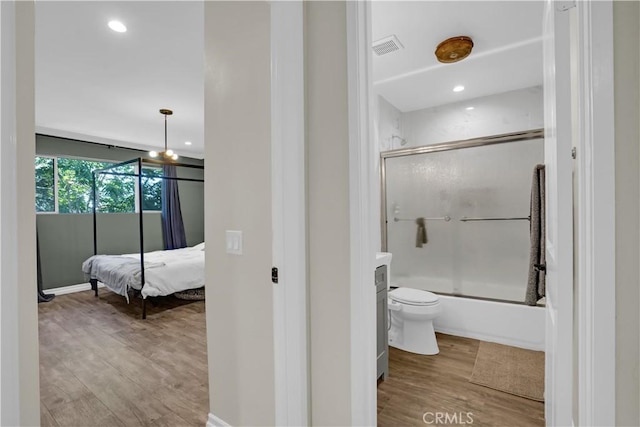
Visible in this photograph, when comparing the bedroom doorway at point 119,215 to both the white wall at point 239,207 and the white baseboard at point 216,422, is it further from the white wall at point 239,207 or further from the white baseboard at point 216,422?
the white wall at point 239,207

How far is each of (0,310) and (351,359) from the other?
1.03 m

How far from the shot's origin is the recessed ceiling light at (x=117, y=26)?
2.21 metres

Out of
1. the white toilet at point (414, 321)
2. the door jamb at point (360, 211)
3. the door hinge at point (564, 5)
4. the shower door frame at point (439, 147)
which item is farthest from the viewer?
the shower door frame at point (439, 147)

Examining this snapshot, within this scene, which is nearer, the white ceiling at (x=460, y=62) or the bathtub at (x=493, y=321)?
the white ceiling at (x=460, y=62)

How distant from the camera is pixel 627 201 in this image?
78 centimetres

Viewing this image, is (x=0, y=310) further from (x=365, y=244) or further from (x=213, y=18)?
(x=213, y=18)

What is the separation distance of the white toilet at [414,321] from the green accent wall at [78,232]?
192 inches

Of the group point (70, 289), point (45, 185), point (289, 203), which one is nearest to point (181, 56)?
point (289, 203)

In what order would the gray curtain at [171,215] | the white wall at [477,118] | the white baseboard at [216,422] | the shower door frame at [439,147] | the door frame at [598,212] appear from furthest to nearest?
the gray curtain at [171,215]
the white wall at [477,118]
the shower door frame at [439,147]
the white baseboard at [216,422]
the door frame at [598,212]

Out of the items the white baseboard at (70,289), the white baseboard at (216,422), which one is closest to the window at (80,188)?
the white baseboard at (70,289)

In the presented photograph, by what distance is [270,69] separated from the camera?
4.34 ft

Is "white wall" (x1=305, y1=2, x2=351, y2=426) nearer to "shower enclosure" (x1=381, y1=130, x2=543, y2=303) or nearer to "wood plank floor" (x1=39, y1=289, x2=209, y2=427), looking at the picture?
"wood plank floor" (x1=39, y1=289, x2=209, y2=427)

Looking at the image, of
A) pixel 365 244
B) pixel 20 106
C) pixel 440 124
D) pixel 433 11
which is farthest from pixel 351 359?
pixel 440 124

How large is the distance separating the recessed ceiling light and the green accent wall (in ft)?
10.9
